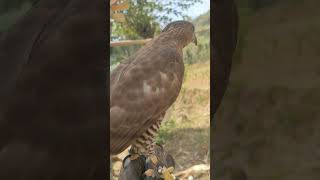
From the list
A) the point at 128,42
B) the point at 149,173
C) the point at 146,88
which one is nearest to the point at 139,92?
the point at 146,88

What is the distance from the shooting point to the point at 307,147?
1.34 meters

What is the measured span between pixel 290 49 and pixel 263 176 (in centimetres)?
41

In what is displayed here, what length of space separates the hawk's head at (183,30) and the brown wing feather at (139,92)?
50 millimetres

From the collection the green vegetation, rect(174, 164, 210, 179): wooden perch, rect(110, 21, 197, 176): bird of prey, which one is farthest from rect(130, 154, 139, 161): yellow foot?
the green vegetation

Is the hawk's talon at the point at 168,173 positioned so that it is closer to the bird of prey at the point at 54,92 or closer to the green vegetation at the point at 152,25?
the bird of prey at the point at 54,92

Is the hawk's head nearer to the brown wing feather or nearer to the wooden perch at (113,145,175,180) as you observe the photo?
the brown wing feather

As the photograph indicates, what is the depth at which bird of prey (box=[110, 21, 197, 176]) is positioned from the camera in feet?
3.96

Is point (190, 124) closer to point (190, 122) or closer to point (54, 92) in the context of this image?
point (190, 122)

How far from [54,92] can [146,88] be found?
256mm

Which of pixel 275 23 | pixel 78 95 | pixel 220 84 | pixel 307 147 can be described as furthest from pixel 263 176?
pixel 78 95

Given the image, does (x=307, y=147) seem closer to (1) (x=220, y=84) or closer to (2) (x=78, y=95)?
(1) (x=220, y=84)

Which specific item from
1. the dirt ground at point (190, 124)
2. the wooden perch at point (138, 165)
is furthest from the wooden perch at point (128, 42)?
the wooden perch at point (138, 165)

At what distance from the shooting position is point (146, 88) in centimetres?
122

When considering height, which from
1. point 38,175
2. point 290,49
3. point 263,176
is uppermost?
point 290,49
